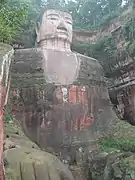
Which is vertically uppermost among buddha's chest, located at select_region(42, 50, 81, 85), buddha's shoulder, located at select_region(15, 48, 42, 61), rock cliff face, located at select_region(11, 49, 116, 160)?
buddha's shoulder, located at select_region(15, 48, 42, 61)

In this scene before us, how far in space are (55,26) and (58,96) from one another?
8.24 ft

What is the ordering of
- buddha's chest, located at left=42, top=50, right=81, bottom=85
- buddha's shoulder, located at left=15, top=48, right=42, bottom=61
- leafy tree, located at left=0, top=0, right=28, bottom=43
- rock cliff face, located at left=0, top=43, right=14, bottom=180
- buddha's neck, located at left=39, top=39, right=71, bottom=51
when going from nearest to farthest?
rock cliff face, located at left=0, top=43, right=14, bottom=180 → leafy tree, located at left=0, top=0, right=28, bottom=43 → buddha's chest, located at left=42, top=50, right=81, bottom=85 → buddha's shoulder, located at left=15, top=48, right=42, bottom=61 → buddha's neck, located at left=39, top=39, right=71, bottom=51

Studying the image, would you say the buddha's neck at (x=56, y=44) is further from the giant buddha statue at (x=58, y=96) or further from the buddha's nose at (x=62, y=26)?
the buddha's nose at (x=62, y=26)

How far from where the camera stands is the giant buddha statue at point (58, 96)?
26.9 ft

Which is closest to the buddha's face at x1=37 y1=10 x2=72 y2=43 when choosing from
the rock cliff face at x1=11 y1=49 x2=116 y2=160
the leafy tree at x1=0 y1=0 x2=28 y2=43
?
the rock cliff face at x1=11 y1=49 x2=116 y2=160

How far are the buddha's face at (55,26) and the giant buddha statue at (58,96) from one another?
0.03m

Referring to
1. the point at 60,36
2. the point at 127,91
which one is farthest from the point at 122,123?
the point at 60,36

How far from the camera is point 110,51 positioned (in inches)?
445

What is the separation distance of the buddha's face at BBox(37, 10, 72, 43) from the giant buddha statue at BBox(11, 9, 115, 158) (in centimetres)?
3

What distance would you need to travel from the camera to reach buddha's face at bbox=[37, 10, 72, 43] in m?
9.91

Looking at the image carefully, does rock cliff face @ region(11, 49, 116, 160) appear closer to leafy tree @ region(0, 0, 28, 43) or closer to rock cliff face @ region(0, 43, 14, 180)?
leafy tree @ region(0, 0, 28, 43)

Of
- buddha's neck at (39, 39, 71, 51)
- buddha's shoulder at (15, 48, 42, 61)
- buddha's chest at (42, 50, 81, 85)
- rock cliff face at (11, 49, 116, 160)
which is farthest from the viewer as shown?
buddha's neck at (39, 39, 71, 51)

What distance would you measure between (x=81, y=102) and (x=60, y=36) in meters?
2.32

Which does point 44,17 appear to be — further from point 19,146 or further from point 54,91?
point 19,146
